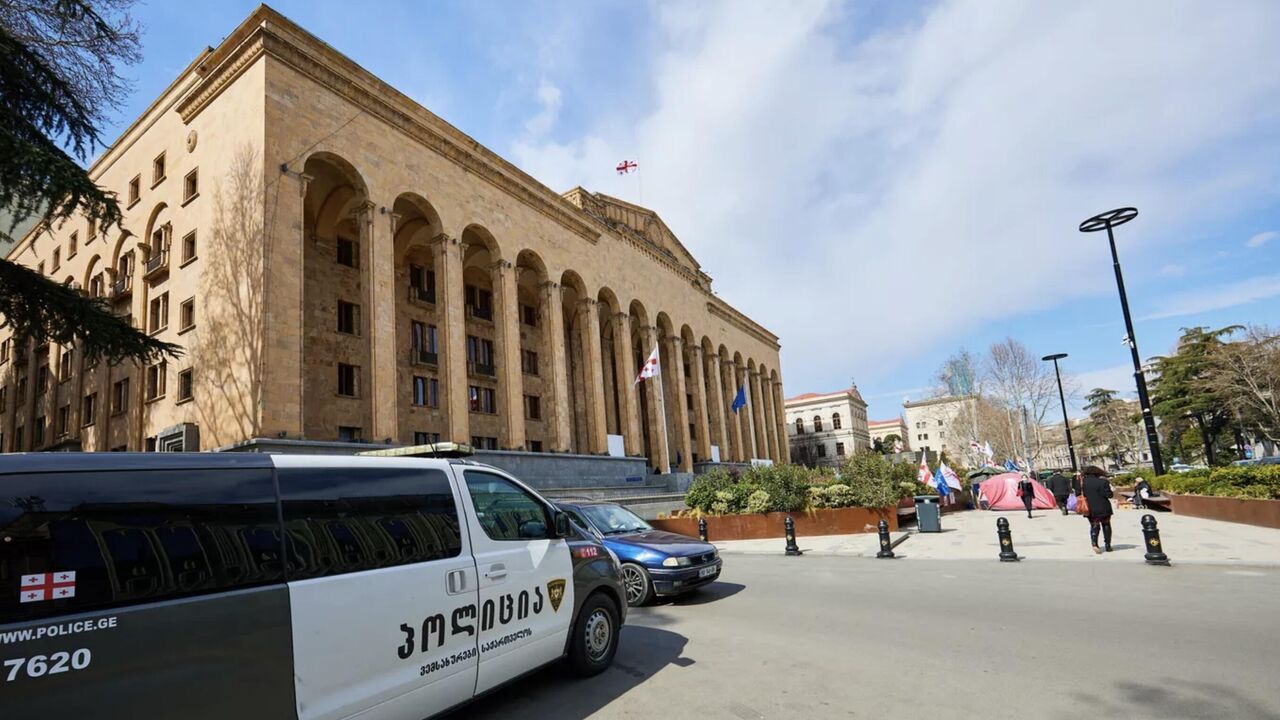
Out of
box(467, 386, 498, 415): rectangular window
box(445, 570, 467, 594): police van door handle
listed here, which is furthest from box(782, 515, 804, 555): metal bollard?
box(467, 386, 498, 415): rectangular window

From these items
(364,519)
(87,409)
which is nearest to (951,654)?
(364,519)

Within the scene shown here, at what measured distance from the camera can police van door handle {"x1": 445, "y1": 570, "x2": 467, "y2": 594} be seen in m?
4.36

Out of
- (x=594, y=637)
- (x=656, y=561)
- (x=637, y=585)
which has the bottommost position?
(x=637, y=585)

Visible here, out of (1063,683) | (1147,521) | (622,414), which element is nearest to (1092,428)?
(622,414)

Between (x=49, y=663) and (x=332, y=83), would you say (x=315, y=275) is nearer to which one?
(x=332, y=83)

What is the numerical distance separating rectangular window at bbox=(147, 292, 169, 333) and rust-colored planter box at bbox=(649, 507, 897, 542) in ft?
64.1

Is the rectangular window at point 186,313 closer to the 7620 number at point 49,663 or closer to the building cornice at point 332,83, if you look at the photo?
the building cornice at point 332,83

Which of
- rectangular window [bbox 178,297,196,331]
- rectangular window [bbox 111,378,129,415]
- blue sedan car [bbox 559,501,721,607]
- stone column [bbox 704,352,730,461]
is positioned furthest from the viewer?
stone column [bbox 704,352,730,461]

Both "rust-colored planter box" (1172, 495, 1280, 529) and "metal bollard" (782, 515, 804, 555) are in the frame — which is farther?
"metal bollard" (782, 515, 804, 555)

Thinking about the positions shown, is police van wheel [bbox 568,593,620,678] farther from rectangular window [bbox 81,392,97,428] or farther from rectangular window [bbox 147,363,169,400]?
rectangular window [bbox 81,392,97,428]

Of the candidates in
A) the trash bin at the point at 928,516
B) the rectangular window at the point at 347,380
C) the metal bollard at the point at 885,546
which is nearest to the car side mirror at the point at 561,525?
the metal bollard at the point at 885,546

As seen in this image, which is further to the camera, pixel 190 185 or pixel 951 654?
pixel 190 185

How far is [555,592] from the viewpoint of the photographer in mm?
5383

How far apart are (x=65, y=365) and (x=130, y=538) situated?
3552 cm
